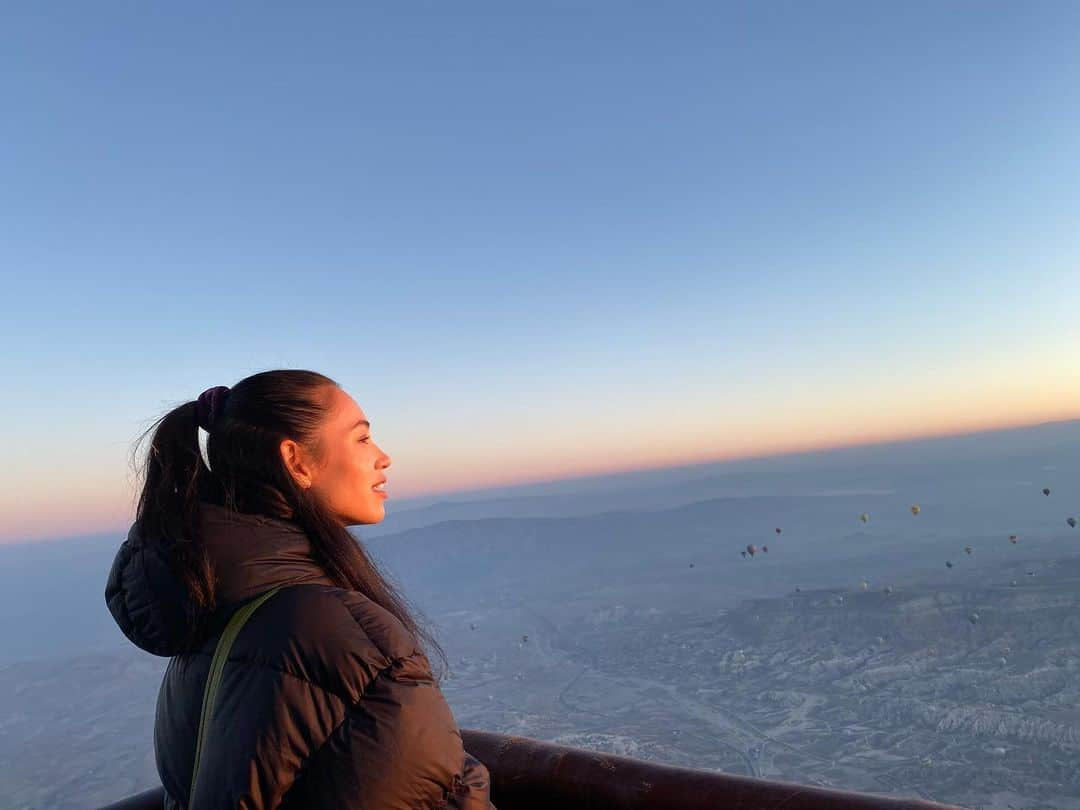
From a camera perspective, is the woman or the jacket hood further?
the jacket hood

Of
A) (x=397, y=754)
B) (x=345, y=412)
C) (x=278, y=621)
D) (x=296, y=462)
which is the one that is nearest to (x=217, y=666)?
(x=278, y=621)

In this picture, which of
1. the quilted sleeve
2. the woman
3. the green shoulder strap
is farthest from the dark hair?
the quilted sleeve

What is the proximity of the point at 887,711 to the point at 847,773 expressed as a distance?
20.8 meters

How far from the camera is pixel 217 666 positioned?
49.2 inches

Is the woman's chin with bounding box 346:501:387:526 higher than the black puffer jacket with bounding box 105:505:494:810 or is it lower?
higher

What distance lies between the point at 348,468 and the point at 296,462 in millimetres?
146

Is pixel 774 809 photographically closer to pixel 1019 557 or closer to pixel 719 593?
pixel 719 593

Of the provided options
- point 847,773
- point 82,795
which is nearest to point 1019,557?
point 847,773

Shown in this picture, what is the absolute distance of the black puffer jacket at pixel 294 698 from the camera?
1.17 metres

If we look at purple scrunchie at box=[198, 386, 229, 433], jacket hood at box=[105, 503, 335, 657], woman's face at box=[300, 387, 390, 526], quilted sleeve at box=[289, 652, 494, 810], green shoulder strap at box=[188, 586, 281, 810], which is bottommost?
quilted sleeve at box=[289, 652, 494, 810]

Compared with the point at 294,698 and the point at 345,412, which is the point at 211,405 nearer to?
the point at 345,412

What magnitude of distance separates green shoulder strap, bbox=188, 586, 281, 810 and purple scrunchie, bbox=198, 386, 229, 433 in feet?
1.89

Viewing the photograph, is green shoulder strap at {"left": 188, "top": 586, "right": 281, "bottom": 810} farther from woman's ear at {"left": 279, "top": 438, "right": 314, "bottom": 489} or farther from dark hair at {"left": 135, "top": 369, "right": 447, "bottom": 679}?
woman's ear at {"left": 279, "top": 438, "right": 314, "bottom": 489}

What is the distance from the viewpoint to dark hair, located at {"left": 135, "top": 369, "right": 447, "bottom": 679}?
149 centimetres
